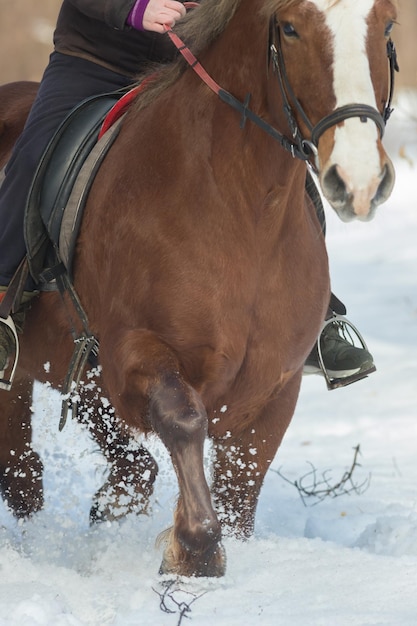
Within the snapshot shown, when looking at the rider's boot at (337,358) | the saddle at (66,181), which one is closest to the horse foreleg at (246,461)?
the rider's boot at (337,358)

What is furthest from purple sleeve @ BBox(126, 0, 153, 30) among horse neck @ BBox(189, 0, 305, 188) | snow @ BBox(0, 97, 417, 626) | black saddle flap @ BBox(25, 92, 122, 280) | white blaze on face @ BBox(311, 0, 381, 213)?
snow @ BBox(0, 97, 417, 626)

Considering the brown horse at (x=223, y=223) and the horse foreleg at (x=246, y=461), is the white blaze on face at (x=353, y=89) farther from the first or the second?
the horse foreleg at (x=246, y=461)

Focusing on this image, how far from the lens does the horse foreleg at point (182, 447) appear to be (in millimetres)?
3320

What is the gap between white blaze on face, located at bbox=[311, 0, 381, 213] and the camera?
9.91 ft

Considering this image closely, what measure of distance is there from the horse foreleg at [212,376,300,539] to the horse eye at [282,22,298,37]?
137cm

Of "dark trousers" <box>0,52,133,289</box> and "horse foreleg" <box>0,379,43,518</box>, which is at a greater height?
"dark trousers" <box>0,52,133,289</box>

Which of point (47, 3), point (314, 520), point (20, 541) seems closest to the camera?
point (20, 541)

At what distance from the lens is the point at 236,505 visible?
439 centimetres

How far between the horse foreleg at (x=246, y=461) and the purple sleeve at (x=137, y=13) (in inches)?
53.6

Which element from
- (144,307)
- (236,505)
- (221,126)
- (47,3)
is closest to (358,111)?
(221,126)

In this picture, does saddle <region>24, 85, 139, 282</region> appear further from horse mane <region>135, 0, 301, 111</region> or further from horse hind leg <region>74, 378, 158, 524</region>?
horse hind leg <region>74, 378, 158, 524</region>

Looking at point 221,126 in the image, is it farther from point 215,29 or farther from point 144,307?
point 144,307

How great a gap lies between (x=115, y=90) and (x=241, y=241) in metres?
1.05

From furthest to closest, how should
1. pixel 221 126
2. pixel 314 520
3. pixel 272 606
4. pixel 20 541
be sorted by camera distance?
1. pixel 314 520
2. pixel 20 541
3. pixel 221 126
4. pixel 272 606
